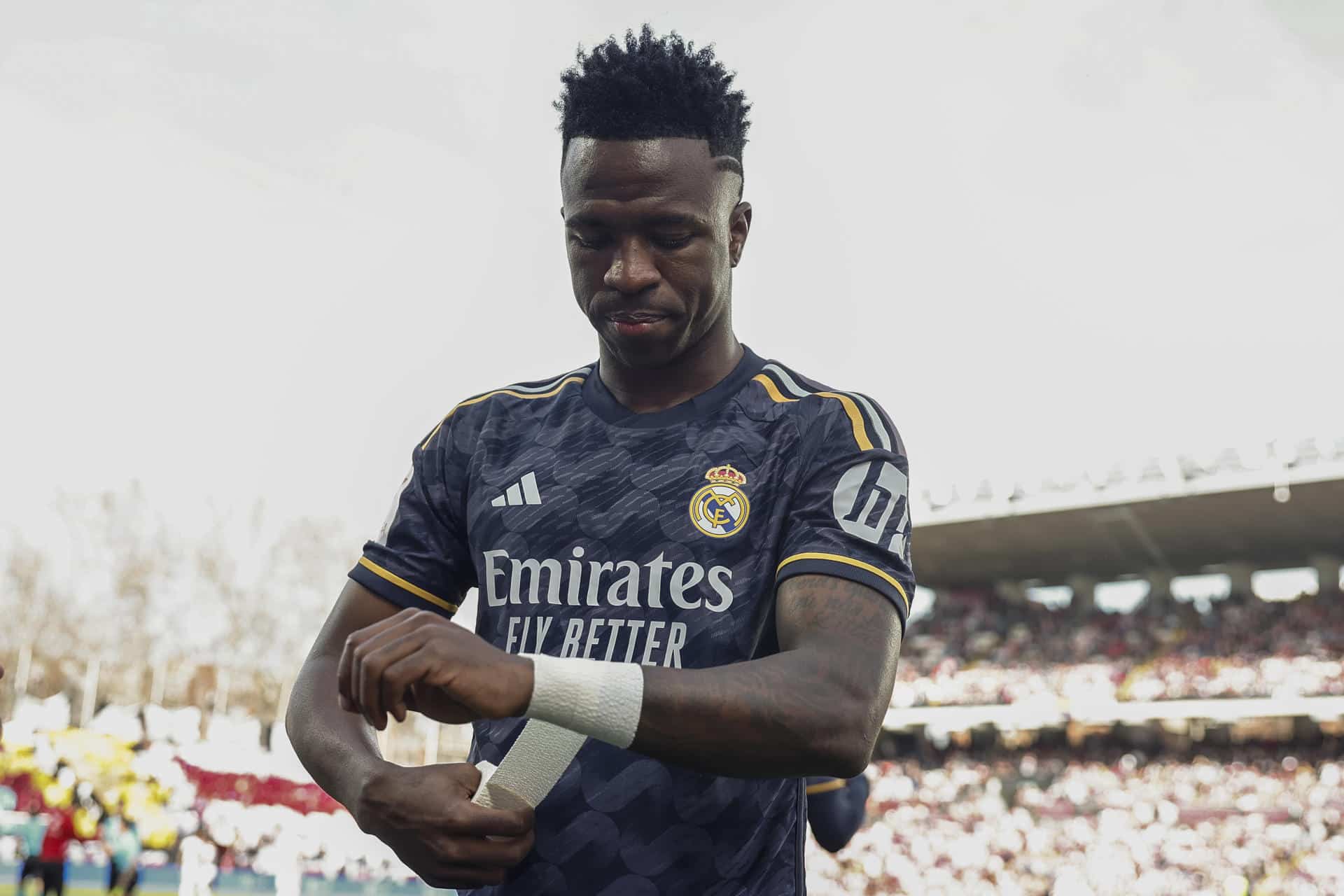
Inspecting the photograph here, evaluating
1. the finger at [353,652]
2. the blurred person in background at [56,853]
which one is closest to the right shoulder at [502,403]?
the finger at [353,652]

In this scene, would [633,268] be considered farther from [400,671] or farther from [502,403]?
[400,671]

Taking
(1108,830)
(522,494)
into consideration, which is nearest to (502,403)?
(522,494)

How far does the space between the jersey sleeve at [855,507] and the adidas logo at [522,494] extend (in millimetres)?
442

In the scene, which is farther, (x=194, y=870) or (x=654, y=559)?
(x=194, y=870)

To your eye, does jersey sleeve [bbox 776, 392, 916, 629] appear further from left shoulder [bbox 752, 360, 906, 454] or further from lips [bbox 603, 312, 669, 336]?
lips [bbox 603, 312, 669, 336]

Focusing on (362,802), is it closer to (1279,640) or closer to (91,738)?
(91,738)

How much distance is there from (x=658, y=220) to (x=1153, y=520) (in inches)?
1237

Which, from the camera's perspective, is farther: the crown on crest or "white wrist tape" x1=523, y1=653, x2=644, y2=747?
the crown on crest

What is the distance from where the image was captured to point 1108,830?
25.6m

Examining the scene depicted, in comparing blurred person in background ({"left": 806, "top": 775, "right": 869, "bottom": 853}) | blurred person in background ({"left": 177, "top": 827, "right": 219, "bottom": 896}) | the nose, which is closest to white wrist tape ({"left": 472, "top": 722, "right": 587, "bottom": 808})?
the nose

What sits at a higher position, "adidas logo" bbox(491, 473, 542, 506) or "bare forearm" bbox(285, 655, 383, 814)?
"adidas logo" bbox(491, 473, 542, 506)

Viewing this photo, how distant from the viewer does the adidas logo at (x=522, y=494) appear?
2.36m

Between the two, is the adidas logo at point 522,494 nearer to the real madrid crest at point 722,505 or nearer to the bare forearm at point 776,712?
the real madrid crest at point 722,505

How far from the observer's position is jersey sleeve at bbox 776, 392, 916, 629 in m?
2.07
